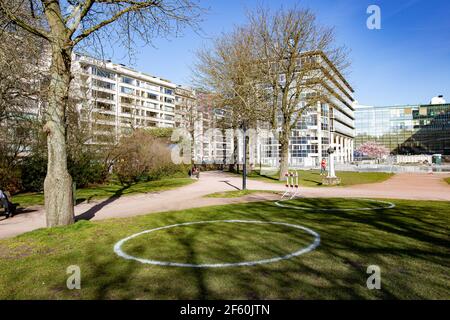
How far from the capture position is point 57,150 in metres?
8.61

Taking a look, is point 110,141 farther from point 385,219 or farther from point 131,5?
point 385,219

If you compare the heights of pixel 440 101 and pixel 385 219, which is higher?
pixel 440 101

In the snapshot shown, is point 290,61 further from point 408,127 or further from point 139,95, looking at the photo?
point 408,127

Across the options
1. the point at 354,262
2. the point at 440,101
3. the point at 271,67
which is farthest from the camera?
the point at 440,101

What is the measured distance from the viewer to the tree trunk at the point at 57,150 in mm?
8539

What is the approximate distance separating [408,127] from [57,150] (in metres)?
152

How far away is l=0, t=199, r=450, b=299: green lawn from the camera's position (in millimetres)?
4434

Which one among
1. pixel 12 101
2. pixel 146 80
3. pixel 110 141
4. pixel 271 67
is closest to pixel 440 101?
pixel 146 80

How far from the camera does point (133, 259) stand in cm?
603

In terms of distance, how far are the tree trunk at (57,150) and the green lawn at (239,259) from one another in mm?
648

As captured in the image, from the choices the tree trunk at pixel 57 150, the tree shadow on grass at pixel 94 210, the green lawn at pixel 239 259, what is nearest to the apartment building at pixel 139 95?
the tree shadow on grass at pixel 94 210

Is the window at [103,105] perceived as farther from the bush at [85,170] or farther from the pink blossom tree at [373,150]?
the pink blossom tree at [373,150]

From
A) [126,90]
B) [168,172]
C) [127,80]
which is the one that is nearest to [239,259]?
[168,172]

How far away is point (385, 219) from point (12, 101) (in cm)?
2034
